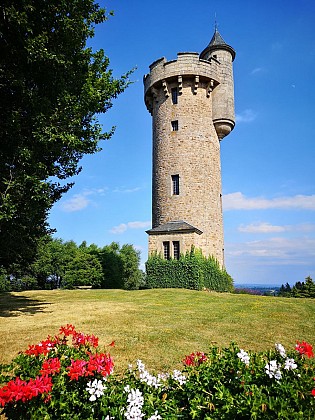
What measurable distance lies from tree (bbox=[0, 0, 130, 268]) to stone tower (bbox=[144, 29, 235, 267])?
43.6 ft

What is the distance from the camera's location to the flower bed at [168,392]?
7.72 ft

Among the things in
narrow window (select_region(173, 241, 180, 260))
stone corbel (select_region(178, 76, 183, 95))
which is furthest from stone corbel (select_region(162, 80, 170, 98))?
narrow window (select_region(173, 241, 180, 260))

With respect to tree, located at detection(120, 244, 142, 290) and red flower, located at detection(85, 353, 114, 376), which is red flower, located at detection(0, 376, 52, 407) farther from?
tree, located at detection(120, 244, 142, 290)

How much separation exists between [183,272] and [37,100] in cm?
1566

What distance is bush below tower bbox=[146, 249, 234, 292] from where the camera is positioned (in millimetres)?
21227

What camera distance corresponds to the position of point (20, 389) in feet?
8.00

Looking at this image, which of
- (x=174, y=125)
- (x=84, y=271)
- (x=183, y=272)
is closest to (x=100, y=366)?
(x=183, y=272)

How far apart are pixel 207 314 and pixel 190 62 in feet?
70.8

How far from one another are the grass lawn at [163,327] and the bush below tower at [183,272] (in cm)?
822

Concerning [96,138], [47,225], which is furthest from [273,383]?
[47,225]

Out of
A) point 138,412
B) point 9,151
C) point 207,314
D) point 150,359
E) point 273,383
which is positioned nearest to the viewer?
point 138,412

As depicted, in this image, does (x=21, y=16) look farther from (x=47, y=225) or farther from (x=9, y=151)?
(x=47, y=225)

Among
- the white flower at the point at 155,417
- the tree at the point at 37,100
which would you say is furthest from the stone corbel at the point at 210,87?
the white flower at the point at 155,417

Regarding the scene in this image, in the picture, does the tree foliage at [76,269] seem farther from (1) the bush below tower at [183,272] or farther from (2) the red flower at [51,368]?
(2) the red flower at [51,368]
